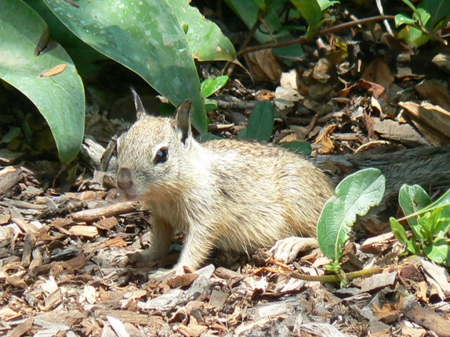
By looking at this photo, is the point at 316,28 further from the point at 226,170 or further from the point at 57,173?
the point at 57,173

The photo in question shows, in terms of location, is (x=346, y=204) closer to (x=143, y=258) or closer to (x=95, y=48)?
(x=143, y=258)

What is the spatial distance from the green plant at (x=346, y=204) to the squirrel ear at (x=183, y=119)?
1.24 m

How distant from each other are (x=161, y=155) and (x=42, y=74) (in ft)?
4.74

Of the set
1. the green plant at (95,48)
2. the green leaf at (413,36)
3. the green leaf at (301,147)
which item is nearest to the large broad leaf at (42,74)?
the green plant at (95,48)

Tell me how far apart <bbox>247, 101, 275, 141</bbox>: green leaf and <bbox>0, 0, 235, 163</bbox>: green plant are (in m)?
0.63

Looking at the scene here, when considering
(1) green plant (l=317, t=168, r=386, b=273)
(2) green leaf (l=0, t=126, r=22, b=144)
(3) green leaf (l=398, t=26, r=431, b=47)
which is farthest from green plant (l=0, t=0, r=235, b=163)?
(3) green leaf (l=398, t=26, r=431, b=47)

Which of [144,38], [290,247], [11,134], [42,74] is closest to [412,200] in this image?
[290,247]

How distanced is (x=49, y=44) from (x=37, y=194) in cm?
138

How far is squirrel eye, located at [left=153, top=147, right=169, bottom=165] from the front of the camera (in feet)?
15.7

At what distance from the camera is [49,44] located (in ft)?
18.8

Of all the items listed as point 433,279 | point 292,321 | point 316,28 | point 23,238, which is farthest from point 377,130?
point 23,238

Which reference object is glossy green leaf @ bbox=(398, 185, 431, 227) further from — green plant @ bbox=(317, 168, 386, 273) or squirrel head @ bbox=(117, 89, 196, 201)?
squirrel head @ bbox=(117, 89, 196, 201)

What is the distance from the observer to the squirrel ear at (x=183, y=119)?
487cm

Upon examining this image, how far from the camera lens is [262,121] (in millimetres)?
6301
